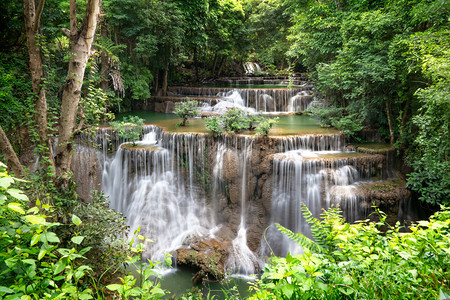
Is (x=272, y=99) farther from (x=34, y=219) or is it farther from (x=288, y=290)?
(x=34, y=219)

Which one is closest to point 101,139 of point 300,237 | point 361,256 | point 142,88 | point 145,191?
point 145,191

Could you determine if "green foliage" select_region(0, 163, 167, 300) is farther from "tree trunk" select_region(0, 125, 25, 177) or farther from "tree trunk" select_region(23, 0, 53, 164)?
"tree trunk" select_region(23, 0, 53, 164)

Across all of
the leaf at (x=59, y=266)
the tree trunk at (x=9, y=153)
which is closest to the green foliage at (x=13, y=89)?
the tree trunk at (x=9, y=153)

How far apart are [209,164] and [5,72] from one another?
22.9 feet

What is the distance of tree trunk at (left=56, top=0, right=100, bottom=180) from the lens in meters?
4.11

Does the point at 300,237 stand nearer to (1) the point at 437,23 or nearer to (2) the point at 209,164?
(2) the point at 209,164

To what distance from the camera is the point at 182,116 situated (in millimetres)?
11352

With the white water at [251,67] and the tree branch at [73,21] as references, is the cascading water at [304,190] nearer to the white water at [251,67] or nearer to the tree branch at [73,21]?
the tree branch at [73,21]

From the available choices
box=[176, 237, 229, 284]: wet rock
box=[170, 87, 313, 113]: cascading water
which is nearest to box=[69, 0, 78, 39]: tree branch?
box=[176, 237, 229, 284]: wet rock

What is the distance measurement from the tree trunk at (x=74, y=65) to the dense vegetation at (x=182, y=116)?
0.06ft

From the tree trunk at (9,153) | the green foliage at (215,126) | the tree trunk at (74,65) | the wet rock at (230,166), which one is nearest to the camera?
the tree trunk at (9,153)

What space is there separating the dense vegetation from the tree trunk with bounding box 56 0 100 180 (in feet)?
0.06

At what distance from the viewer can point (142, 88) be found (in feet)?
46.2

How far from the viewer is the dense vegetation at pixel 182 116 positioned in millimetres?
1727
